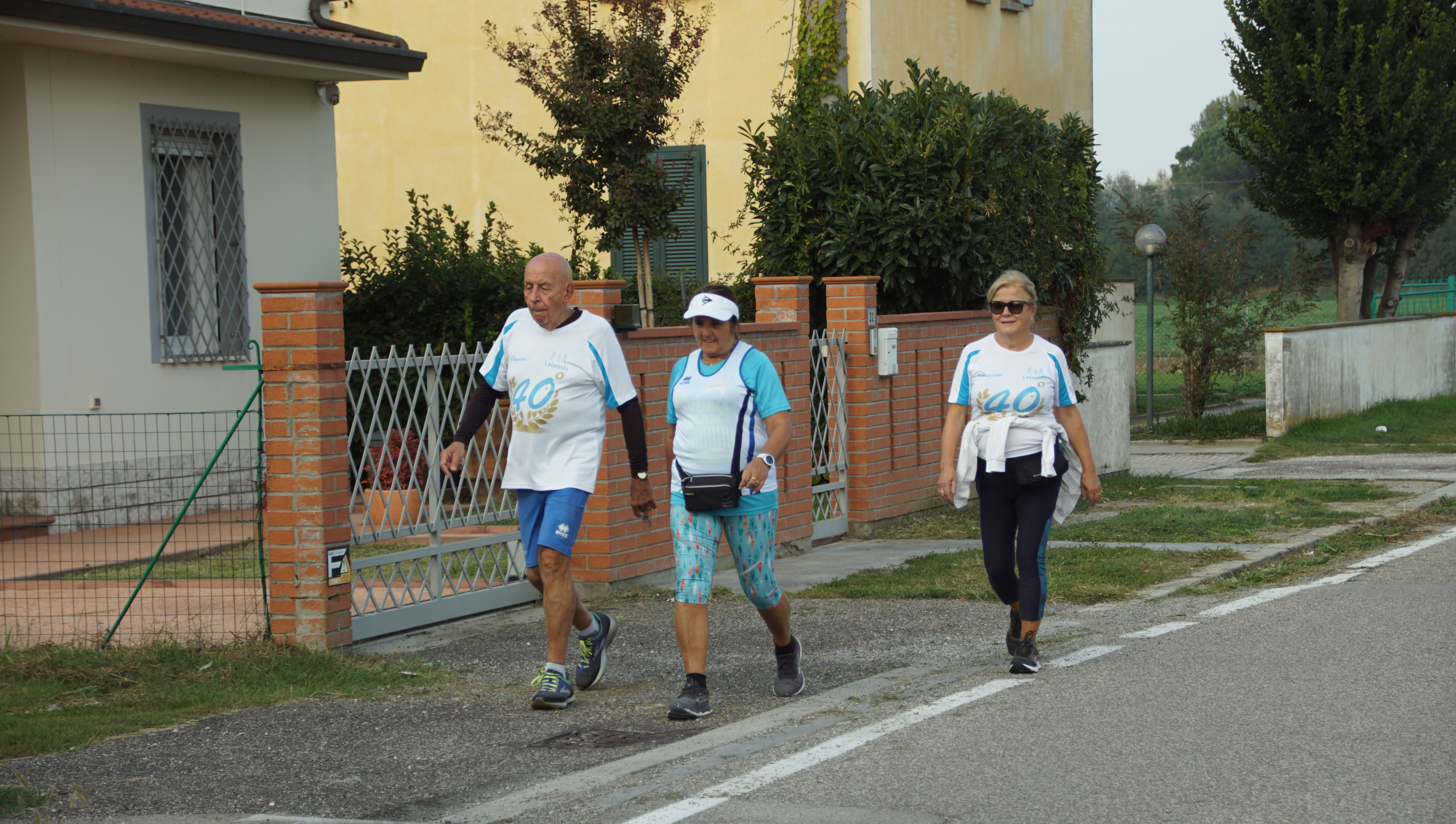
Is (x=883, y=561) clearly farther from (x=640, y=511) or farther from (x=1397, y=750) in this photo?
(x=1397, y=750)

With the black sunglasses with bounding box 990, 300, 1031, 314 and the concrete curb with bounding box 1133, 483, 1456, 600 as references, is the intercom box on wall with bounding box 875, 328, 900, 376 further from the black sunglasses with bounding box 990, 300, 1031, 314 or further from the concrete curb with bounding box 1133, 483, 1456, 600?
the black sunglasses with bounding box 990, 300, 1031, 314

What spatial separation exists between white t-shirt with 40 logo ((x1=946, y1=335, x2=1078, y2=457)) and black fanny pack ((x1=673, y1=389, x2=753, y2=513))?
3.94ft

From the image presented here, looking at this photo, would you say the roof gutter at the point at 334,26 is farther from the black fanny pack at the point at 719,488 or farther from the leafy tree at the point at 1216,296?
the leafy tree at the point at 1216,296

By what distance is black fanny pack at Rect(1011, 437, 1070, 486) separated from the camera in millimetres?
6617

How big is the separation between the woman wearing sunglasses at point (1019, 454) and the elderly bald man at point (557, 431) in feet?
4.97

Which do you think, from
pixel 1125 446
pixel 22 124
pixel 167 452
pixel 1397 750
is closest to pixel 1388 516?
pixel 1125 446

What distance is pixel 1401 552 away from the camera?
1005 centimetres

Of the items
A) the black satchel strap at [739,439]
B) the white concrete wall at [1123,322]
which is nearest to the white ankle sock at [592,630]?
the black satchel strap at [739,439]

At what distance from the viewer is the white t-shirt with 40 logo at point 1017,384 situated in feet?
21.9

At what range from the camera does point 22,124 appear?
1084 cm

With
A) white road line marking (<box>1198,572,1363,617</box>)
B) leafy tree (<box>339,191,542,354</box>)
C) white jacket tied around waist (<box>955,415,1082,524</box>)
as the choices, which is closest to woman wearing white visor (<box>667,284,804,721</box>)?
white jacket tied around waist (<box>955,415,1082,524</box>)

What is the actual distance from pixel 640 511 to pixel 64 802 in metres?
2.53

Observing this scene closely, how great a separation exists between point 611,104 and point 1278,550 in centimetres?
699

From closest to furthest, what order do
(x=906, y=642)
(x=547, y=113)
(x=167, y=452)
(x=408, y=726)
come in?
→ (x=408, y=726) → (x=906, y=642) → (x=167, y=452) → (x=547, y=113)
